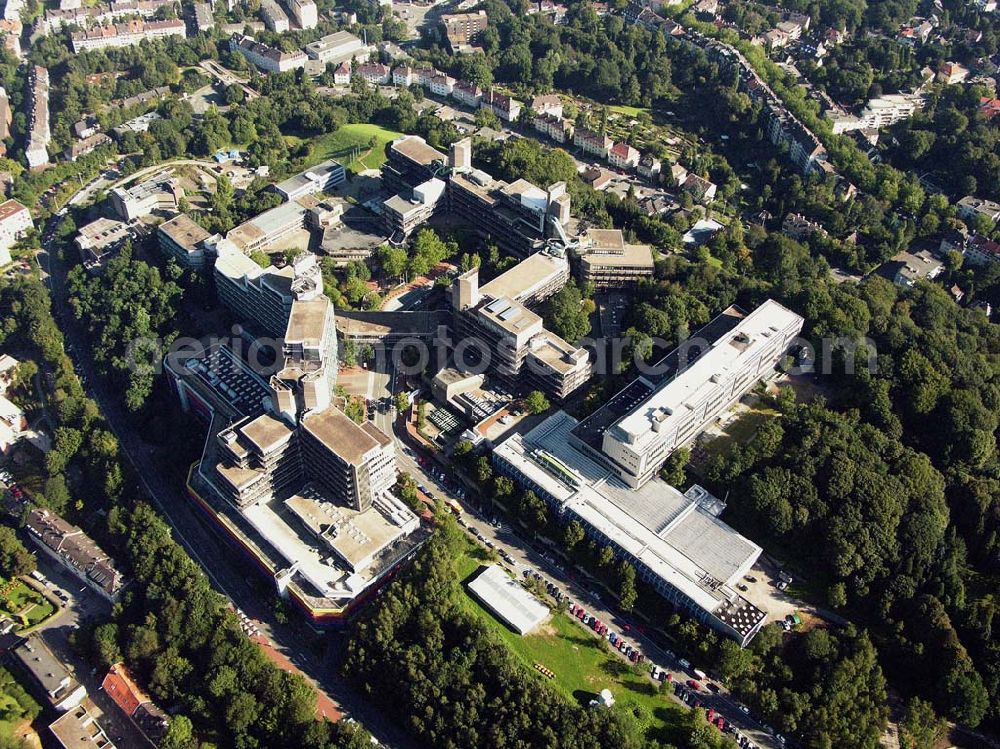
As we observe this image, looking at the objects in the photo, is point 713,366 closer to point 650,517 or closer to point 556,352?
point 556,352

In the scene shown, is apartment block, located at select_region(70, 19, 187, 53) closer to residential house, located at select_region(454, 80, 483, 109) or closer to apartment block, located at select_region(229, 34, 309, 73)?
apartment block, located at select_region(229, 34, 309, 73)

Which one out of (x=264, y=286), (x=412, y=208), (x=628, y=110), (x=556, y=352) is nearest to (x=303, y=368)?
(x=264, y=286)

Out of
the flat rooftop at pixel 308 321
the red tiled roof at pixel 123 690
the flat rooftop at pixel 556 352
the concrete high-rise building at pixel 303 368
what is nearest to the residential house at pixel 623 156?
the flat rooftop at pixel 556 352

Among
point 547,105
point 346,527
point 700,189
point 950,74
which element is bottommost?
point 346,527

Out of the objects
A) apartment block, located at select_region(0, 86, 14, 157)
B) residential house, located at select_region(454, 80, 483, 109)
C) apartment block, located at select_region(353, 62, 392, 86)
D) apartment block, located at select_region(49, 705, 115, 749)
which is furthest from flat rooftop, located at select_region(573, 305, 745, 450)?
apartment block, located at select_region(0, 86, 14, 157)

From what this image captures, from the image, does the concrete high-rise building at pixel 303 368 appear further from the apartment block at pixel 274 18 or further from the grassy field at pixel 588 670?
the apartment block at pixel 274 18
